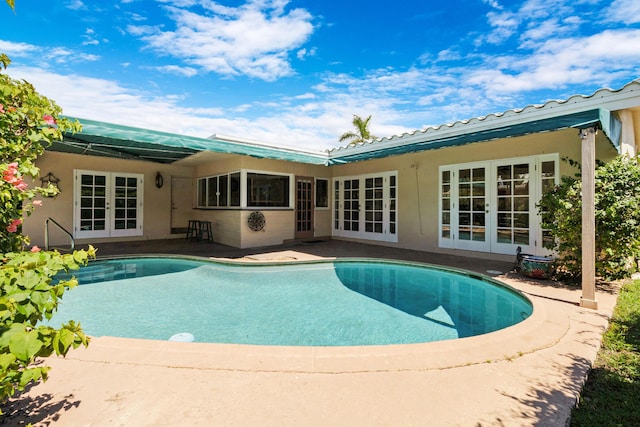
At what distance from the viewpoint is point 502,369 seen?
2230 millimetres

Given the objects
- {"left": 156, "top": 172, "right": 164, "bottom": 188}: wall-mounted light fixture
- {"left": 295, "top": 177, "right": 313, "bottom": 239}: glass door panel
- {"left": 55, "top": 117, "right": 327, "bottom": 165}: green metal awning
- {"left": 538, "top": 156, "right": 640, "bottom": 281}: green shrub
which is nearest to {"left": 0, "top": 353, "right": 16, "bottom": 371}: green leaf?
{"left": 55, "top": 117, "right": 327, "bottom": 165}: green metal awning

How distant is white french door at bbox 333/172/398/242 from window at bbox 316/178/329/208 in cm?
32

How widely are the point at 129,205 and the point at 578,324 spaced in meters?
11.3

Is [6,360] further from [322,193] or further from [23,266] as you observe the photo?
[322,193]

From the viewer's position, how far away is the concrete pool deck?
1688 millimetres

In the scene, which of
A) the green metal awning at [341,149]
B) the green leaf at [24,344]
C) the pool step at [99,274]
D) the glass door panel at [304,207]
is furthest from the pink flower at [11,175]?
the glass door panel at [304,207]

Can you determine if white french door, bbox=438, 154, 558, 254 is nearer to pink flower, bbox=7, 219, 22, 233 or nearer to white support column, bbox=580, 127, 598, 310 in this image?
white support column, bbox=580, 127, 598, 310

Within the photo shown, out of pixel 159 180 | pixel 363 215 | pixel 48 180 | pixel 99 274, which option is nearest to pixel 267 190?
pixel 363 215

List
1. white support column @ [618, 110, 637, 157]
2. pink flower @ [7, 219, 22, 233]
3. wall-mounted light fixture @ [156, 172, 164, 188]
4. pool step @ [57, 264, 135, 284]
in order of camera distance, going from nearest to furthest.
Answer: pink flower @ [7, 219, 22, 233], white support column @ [618, 110, 637, 157], pool step @ [57, 264, 135, 284], wall-mounted light fixture @ [156, 172, 164, 188]

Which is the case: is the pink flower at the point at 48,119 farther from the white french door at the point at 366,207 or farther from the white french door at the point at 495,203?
the white french door at the point at 366,207

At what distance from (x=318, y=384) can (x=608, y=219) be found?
5088mm

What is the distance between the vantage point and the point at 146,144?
7.04m

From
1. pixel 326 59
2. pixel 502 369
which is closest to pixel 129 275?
pixel 502 369

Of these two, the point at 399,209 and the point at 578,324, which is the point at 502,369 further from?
the point at 399,209
